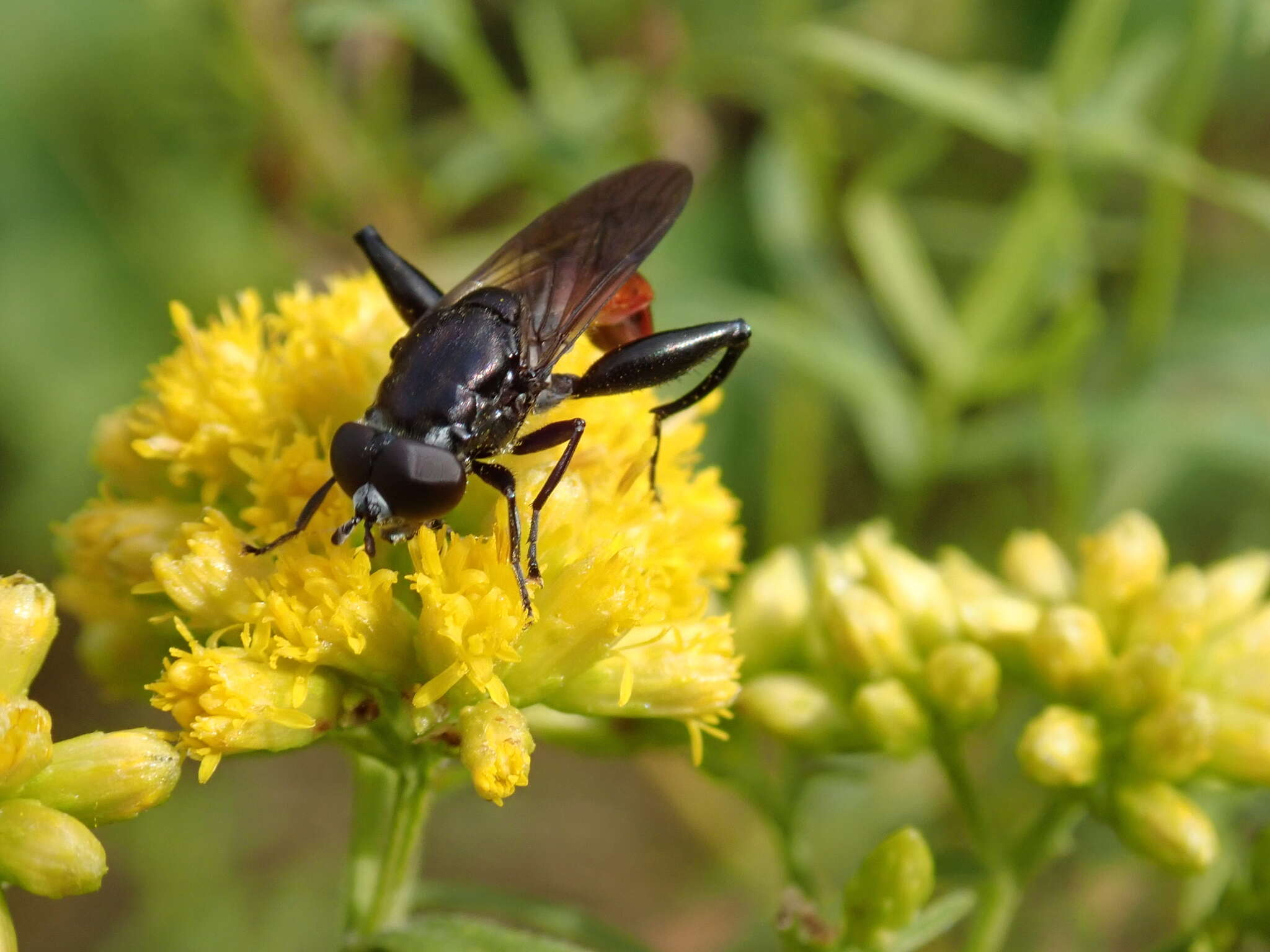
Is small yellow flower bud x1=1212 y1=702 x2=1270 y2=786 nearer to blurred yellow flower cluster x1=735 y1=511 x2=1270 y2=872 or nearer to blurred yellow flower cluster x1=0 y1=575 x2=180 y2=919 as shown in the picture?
blurred yellow flower cluster x1=735 y1=511 x2=1270 y2=872

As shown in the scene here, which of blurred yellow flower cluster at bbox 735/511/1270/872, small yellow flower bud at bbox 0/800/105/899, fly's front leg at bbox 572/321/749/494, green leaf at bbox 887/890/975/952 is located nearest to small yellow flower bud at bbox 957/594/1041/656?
blurred yellow flower cluster at bbox 735/511/1270/872

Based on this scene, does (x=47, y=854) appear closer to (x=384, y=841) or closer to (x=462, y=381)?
(x=384, y=841)

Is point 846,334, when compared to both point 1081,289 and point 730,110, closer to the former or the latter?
point 1081,289

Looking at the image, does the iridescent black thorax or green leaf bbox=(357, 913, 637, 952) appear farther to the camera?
the iridescent black thorax

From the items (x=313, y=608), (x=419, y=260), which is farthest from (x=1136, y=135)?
(x=313, y=608)

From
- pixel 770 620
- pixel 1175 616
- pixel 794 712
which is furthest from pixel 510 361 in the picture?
pixel 1175 616

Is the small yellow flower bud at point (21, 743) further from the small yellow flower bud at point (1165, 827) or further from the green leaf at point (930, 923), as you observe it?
the small yellow flower bud at point (1165, 827)
